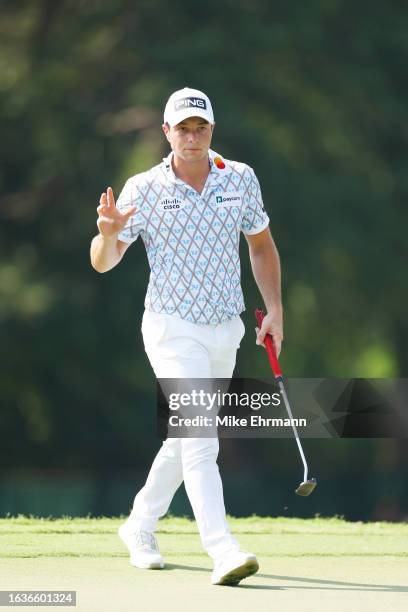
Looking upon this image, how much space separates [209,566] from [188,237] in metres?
1.34

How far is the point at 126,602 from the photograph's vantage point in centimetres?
506

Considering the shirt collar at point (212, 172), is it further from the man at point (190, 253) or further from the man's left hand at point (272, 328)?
the man's left hand at point (272, 328)

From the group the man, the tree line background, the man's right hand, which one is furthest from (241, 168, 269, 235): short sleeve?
the tree line background

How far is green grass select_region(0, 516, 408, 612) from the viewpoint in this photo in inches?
204

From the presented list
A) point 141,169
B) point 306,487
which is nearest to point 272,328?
point 306,487

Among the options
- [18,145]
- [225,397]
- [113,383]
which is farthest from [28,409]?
[225,397]

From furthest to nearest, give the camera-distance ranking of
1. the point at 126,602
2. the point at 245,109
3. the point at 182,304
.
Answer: the point at 245,109 < the point at 182,304 < the point at 126,602

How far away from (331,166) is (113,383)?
4.89 metres

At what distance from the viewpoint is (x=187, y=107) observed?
582cm

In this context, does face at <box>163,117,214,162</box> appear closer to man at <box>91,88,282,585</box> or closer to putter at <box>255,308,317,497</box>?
man at <box>91,88,282,585</box>

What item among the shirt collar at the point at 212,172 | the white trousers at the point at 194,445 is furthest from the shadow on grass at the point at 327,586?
the shirt collar at the point at 212,172

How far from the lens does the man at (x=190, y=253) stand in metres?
5.78

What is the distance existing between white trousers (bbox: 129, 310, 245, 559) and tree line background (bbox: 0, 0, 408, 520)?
15.1 m

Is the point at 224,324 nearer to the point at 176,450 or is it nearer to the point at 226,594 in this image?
the point at 176,450
